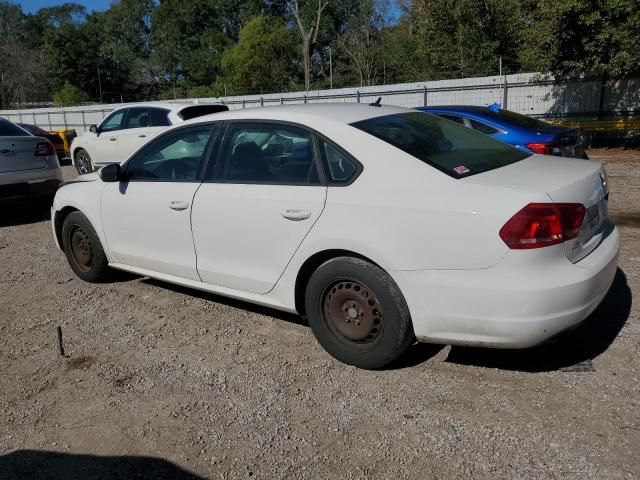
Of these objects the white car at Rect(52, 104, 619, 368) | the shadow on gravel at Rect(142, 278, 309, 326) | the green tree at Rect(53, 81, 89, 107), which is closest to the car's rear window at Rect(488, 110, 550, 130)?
the white car at Rect(52, 104, 619, 368)

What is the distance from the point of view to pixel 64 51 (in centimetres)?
7200

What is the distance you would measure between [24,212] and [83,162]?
3.70 m

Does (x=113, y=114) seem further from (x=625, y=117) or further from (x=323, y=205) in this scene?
(x=625, y=117)

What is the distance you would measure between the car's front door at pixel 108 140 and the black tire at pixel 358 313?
9244 mm

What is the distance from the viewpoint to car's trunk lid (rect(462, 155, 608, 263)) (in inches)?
121

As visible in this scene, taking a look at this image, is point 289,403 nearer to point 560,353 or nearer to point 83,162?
point 560,353

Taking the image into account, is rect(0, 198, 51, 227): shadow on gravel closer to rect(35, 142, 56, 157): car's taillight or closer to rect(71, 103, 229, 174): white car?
rect(35, 142, 56, 157): car's taillight

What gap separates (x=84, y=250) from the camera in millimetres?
5387

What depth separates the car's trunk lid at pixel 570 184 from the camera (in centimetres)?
307

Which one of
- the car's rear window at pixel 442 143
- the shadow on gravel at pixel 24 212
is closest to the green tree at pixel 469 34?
the shadow on gravel at pixel 24 212

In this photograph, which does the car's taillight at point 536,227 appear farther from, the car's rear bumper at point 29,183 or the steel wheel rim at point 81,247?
the car's rear bumper at point 29,183

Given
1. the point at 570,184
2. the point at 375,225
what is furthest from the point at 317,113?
the point at 570,184

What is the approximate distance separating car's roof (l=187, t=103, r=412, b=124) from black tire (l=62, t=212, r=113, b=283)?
165 cm

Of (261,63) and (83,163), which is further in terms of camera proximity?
(261,63)
